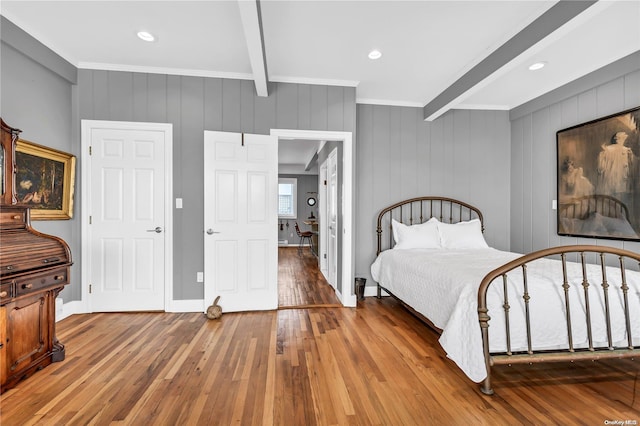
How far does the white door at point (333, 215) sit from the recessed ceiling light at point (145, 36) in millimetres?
2514

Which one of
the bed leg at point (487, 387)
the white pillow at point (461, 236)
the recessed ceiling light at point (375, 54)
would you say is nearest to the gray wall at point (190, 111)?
the recessed ceiling light at point (375, 54)

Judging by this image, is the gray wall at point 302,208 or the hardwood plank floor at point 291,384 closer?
the hardwood plank floor at point 291,384

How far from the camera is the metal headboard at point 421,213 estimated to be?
14.0 ft

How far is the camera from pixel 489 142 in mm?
4531

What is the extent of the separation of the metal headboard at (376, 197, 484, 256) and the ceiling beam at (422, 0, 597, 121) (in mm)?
1255

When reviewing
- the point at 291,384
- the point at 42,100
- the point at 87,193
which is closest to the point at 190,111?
the point at 42,100

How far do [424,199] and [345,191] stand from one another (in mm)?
1323

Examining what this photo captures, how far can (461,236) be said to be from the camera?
3875 millimetres

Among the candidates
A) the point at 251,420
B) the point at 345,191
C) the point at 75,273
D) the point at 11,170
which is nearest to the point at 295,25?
the point at 345,191

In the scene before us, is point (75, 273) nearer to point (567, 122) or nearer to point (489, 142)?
point (489, 142)

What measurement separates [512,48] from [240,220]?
3172 millimetres

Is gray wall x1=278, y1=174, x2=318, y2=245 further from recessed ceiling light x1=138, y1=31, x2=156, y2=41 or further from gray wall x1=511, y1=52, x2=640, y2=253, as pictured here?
recessed ceiling light x1=138, y1=31, x2=156, y2=41

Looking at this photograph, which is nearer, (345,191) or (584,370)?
(584,370)

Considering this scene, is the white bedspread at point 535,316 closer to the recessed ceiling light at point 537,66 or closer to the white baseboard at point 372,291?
the white baseboard at point 372,291
